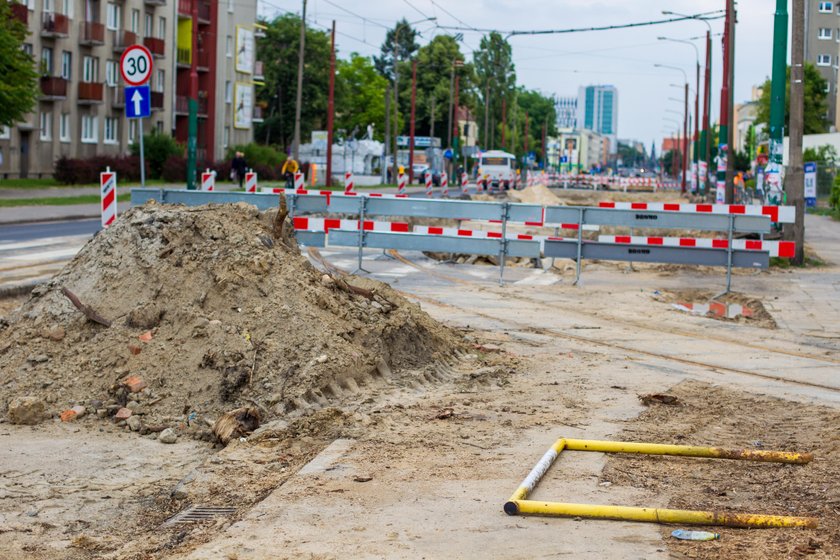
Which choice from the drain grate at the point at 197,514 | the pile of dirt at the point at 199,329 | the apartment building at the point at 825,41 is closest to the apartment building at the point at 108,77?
the pile of dirt at the point at 199,329

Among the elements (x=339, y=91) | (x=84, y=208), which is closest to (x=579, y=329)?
(x=84, y=208)

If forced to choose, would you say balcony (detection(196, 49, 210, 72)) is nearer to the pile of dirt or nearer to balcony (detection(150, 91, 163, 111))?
balcony (detection(150, 91, 163, 111))

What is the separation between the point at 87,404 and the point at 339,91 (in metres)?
99.7

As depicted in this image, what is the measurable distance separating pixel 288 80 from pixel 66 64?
43.6 m

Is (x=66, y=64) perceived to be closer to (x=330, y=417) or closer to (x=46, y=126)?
(x=46, y=126)

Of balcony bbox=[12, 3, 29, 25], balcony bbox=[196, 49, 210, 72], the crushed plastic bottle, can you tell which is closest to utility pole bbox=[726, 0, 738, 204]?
the crushed plastic bottle

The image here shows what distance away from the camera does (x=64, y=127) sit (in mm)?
62000

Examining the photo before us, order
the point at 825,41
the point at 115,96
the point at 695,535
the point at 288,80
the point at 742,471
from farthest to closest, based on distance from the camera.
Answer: the point at 825,41
the point at 288,80
the point at 115,96
the point at 742,471
the point at 695,535

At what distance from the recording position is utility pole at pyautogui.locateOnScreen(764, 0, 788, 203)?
981 inches

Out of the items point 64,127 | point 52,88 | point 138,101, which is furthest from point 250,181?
point 64,127

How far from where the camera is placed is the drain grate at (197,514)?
235 inches

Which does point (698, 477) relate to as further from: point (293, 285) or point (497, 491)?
point (293, 285)

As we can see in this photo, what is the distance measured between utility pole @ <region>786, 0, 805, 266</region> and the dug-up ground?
11065 millimetres

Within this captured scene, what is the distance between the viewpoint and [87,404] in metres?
8.32
